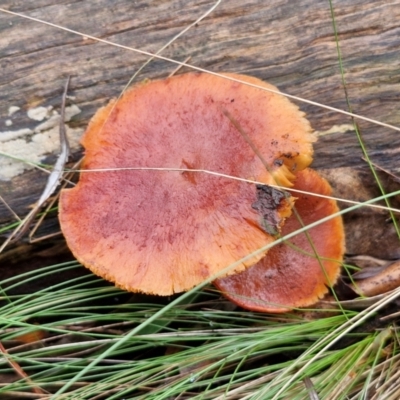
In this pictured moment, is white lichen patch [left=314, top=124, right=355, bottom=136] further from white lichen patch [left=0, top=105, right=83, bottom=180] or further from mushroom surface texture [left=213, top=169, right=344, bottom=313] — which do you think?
white lichen patch [left=0, top=105, right=83, bottom=180]

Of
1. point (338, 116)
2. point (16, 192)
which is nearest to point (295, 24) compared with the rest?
point (338, 116)

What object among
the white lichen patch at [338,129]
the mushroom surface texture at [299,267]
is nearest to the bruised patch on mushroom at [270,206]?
the mushroom surface texture at [299,267]

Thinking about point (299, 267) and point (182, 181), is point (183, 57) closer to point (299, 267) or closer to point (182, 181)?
point (182, 181)

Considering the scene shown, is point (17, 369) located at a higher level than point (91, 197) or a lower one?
lower

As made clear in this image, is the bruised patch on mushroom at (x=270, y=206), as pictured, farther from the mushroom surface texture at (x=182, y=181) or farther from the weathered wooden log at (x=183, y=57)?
the weathered wooden log at (x=183, y=57)

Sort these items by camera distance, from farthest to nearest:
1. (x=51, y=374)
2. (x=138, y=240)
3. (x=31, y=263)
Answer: (x=31, y=263) → (x=51, y=374) → (x=138, y=240)

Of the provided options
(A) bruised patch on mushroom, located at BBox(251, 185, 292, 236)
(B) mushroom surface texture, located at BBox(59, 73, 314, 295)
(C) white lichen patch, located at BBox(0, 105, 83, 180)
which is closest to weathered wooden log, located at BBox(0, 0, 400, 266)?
(C) white lichen patch, located at BBox(0, 105, 83, 180)

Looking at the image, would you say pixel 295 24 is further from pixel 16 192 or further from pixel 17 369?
pixel 17 369

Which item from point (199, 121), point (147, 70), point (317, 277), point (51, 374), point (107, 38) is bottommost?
point (51, 374)
